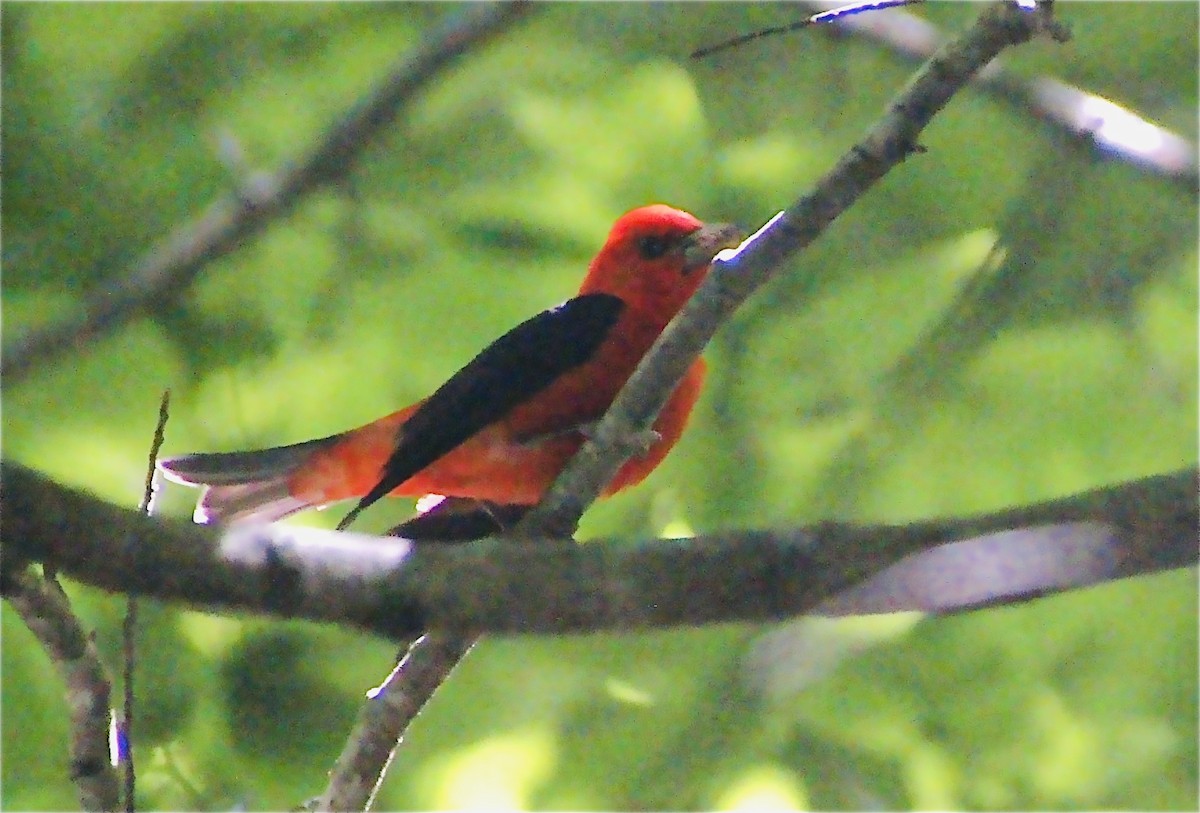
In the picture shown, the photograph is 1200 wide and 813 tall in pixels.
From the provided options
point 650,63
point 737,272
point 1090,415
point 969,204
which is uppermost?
point 650,63

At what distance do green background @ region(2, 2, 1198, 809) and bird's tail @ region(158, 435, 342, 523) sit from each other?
0.71 metres

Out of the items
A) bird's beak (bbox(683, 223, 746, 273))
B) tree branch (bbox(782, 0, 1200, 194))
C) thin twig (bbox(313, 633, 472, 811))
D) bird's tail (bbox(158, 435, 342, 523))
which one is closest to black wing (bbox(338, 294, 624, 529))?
bird's beak (bbox(683, 223, 746, 273))

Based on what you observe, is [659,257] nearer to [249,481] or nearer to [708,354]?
[708,354]

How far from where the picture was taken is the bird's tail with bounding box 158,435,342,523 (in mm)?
3555

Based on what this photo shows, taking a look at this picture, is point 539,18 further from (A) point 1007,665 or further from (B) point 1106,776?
(B) point 1106,776

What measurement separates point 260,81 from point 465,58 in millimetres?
814

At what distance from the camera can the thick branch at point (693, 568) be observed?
5.92 feet

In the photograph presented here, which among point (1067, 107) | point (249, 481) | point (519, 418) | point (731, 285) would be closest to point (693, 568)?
point (731, 285)

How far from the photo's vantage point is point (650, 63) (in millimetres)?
4504

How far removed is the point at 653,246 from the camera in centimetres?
374

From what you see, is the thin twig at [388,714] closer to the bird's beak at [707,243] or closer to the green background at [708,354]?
the bird's beak at [707,243]

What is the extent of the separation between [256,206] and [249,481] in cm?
83

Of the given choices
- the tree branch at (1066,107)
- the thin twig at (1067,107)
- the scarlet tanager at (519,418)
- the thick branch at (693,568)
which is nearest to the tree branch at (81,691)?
the thick branch at (693,568)

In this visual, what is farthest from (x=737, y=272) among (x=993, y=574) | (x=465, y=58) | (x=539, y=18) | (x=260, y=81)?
(x=260, y=81)
